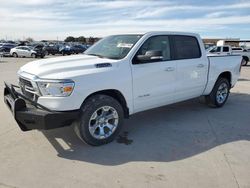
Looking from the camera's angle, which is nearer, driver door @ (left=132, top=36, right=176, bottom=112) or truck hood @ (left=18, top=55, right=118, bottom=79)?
truck hood @ (left=18, top=55, right=118, bottom=79)

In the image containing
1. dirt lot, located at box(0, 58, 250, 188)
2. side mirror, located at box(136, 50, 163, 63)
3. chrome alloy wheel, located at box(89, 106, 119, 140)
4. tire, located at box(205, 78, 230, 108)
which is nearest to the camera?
dirt lot, located at box(0, 58, 250, 188)

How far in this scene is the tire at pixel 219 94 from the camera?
6.62 metres

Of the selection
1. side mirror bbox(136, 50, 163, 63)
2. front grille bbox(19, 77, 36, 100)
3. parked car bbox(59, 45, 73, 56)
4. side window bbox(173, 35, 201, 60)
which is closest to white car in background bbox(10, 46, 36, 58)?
parked car bbox(59, 45, 73, 56)

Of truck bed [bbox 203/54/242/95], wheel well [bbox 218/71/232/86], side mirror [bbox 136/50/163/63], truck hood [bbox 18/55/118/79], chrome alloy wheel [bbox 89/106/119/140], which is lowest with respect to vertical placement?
chrome alloy wheel [bbox 89/106/119/140]

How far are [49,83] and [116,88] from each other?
3.54ft

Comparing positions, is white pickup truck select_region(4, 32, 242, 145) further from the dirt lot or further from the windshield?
the dirt lot

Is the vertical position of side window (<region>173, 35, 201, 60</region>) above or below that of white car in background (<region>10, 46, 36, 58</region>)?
above

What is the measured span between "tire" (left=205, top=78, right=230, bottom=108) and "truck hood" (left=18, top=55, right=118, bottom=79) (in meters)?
3.39

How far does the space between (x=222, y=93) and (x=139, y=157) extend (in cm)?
394

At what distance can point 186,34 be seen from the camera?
5.83 metres

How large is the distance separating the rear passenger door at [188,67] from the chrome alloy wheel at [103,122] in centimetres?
166

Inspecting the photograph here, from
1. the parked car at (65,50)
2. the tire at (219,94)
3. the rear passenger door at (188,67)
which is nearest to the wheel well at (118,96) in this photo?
the rear passenger door at (188,67)

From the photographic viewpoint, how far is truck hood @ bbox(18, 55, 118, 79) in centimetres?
383

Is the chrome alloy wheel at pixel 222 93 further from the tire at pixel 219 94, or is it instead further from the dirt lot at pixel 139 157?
the dirt lot at pixel 139 157
